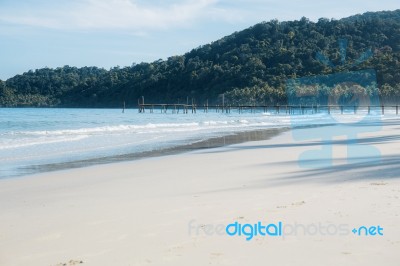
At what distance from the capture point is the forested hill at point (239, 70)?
98250 millimetres

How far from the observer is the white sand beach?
4.08 meters

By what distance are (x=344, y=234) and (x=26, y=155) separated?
11935 mm

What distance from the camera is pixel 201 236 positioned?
4617 mm

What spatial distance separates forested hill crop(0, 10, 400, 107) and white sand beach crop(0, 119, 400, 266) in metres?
74.4

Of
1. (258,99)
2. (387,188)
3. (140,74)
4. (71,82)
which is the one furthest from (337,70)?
(71,82)

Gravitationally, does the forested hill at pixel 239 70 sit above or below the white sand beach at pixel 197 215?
above

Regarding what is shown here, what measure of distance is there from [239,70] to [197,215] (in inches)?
4477

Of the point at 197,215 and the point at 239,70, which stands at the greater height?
the point at 239,70

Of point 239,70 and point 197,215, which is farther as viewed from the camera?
point 239,70

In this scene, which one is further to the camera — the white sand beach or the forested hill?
the forested hill

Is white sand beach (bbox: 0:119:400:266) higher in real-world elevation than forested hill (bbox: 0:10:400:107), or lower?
lower

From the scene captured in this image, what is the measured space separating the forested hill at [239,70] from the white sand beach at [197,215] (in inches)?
2930

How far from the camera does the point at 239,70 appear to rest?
11769 cm

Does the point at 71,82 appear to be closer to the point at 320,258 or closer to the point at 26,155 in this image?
the point at 26,155
